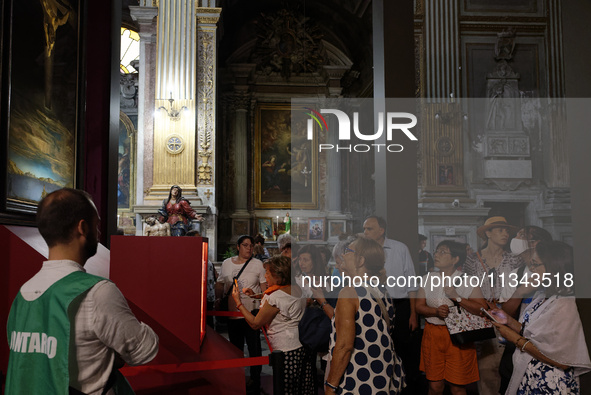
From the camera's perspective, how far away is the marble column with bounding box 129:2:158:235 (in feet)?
43.0

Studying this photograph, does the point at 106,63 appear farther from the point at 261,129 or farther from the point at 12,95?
the point at 261,129

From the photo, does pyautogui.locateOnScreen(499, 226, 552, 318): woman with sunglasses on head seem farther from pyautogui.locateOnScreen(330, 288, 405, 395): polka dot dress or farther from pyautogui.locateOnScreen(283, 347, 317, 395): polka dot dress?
pyautogui.locateOnScreen(283, 347, 317, 395): polka dot dress

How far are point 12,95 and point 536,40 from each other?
14019 mm

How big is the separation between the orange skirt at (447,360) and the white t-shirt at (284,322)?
40.3 inches

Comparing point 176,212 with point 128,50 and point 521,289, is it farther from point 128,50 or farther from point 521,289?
point 128,50

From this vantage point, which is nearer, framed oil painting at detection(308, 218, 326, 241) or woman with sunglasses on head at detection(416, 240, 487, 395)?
woman with sunglasses on head at detection(416, 240, 487, 395)

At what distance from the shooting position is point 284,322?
3.84 metres

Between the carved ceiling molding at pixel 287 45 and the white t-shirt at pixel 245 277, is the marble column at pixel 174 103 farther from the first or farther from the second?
the white t-shirt at pixel 245 277

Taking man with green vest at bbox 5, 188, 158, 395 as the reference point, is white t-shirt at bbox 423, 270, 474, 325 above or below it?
below

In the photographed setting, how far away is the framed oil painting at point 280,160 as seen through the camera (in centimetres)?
1791

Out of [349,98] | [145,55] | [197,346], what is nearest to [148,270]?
[197,346]

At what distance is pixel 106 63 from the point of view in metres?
3.96

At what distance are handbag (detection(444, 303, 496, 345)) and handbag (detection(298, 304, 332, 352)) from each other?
0.94 meters

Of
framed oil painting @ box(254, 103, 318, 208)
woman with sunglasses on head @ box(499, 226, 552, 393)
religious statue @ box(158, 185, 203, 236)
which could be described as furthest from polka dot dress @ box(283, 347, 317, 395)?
framed oil painting @ box(254, 103, 318, 208)
